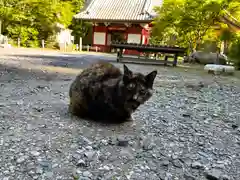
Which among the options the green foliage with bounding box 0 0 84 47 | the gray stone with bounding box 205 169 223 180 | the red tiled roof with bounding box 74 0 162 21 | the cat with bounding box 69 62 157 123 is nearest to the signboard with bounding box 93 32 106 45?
the red tiled roof with bounding box 74 0 162 21

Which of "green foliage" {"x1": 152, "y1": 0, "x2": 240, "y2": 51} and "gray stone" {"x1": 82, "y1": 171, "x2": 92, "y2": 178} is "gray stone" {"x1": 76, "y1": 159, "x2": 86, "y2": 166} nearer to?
"gray stone" {"x1": 82, "y1": 171, "x2": 92, "y2": 178}

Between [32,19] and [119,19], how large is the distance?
6.89 m

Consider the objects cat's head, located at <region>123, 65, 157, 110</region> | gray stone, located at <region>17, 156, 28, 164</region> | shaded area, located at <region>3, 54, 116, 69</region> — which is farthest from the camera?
shaded area, located at <region>3, 54, 116, 69</region>

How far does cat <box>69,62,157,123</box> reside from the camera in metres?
2.74

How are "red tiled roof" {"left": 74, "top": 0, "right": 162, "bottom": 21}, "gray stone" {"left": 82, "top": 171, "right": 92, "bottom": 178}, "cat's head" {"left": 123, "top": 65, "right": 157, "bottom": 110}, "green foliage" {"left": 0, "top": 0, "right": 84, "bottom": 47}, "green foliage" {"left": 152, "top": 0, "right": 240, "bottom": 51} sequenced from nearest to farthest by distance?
"gray stone" {"left": 82, "top": 171, "right": 92, "bottom": 178} → "cat's head" {"left": 123, "top": 65, "right": 157, "bottom": 110} → "green foliage" {"left": 152, "top": 0, "right": 240, "bottom": 51} → "green foliage" {"left": 0, "top": 0, "right": 84, "bottom": 47} → "red tiled roof" {"left": 74, "top": 0, "right": 162, "bottom": 21}

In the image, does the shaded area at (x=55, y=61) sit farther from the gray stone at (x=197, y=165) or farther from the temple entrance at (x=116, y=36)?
the temple entrance at (x=116, y=36)

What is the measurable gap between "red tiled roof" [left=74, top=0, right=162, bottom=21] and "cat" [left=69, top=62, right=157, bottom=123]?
19704 millimetres

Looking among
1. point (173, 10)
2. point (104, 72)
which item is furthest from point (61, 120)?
point (173, 10)

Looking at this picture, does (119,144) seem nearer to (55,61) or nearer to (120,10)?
(55,61)

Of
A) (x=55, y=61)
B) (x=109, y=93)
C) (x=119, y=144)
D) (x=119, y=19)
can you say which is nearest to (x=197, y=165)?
(x=119, y=144)

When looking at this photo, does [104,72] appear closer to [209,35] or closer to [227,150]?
[227,150]

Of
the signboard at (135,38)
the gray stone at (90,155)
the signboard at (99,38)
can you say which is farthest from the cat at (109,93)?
the signboard at (99,38)

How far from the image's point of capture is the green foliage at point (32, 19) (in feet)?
69.1

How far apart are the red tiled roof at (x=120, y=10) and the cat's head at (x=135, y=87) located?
19.9 m
